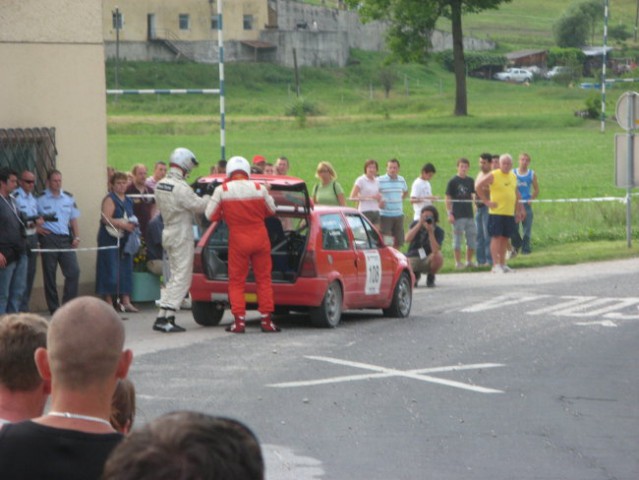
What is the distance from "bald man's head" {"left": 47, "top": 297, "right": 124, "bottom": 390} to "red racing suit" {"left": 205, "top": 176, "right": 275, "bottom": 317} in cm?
1150

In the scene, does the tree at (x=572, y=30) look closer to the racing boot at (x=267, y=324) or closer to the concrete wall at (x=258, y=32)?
the concrete wall at (x=258, y=32)

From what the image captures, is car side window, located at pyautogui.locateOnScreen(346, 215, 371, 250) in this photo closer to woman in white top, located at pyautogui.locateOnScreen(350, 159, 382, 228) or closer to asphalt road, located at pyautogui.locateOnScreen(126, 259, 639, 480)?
asphalt road, located at pyautogui.locateOnScreen(126, 259, 639, 480)

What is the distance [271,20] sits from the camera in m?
127

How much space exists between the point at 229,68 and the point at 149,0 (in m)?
10.9

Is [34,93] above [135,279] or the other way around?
above

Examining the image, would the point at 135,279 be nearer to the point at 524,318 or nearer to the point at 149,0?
the point at 524,318

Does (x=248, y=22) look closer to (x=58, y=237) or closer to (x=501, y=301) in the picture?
(x=501, y=301)

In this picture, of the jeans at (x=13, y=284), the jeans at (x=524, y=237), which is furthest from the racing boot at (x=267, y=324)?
the jeans at (x=524, y=237)

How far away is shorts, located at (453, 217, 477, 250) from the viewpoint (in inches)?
974

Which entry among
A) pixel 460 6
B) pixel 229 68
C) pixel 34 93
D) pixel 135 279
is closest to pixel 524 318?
pixel 135 279

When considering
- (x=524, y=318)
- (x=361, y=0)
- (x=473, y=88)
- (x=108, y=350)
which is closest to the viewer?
(x=108, y=350)

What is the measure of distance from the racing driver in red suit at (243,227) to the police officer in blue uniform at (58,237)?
7.63ft

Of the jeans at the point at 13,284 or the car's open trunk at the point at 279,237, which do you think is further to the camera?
the car's open trunk at the point at 279,237

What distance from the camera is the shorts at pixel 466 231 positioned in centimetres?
2475
